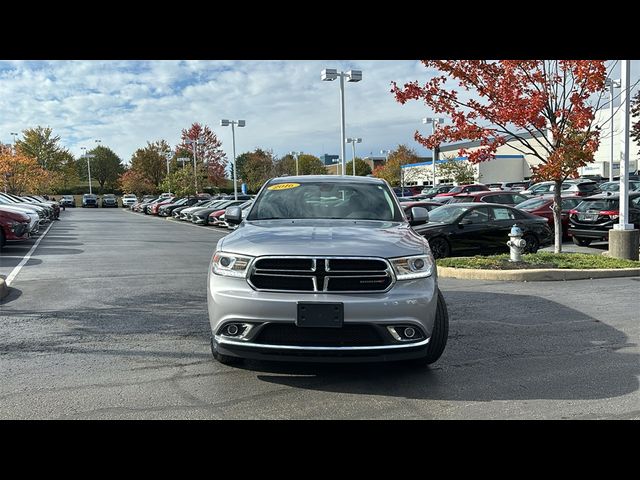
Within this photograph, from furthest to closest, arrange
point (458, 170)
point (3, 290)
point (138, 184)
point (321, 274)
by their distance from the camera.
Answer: point (138, 184)
point (458, 170)
point (3, 290)
point (321, 274)

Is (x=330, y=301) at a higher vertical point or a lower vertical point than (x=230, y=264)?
lower

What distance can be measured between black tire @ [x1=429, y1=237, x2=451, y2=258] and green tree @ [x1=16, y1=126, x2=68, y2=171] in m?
86.3

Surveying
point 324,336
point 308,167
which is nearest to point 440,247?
point 324,336

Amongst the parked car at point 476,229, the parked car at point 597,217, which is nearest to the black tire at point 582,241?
the parked car at point 597,217

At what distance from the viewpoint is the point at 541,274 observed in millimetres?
9938

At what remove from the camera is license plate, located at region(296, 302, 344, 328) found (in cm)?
421

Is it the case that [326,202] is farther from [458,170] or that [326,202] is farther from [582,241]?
[458,170]

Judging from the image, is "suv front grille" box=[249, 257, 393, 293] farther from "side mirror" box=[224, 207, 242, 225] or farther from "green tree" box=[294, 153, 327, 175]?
"green tree" box=[294, 153, 327, 175]

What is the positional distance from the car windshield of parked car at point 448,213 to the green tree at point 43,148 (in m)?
85.7

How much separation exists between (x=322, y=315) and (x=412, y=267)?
0.86 metres
